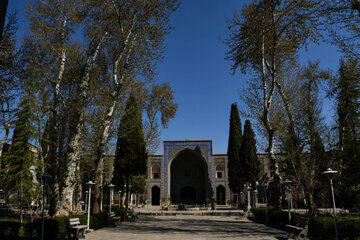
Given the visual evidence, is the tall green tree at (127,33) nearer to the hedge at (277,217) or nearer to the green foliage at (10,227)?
the green foliage at (10,227)

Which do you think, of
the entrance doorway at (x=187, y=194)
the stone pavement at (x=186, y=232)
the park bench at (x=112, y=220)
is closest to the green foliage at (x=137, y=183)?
the park bench at (x=112, y=220)

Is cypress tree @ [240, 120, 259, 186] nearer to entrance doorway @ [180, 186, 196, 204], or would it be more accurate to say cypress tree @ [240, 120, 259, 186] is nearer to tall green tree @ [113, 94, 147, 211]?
tall green tree @ [113, 94, 147, 211]

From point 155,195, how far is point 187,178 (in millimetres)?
4930

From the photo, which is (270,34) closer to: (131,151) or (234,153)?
(131,151)

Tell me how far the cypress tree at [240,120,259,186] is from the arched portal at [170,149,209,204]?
31.1 feet

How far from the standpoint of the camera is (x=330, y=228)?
25.9ft

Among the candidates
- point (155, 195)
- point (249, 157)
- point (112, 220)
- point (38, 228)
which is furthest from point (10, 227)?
point (155, 195)

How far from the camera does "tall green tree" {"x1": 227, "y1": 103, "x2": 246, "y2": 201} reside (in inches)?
1073

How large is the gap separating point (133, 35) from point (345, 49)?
337 inches

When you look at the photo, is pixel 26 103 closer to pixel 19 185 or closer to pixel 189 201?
pixel 19 185

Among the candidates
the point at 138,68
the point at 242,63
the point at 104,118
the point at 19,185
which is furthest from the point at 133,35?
the point at 19,185

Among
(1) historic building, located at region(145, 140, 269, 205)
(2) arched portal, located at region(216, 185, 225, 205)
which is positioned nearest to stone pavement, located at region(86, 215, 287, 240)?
(1) historic building, located at region(145, 140, 269, 205)

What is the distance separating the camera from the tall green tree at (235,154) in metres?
27.2

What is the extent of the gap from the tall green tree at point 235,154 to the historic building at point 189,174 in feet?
16.4
